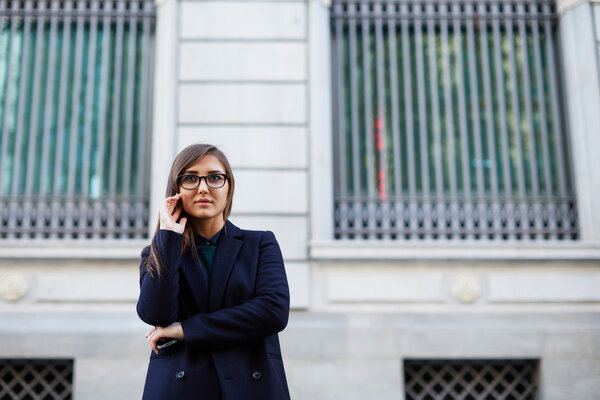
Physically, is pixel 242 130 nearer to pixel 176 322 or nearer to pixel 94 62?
pixel 94 62

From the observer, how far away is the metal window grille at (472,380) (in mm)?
6227

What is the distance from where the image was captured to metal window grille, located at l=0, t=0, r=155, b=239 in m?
6.64

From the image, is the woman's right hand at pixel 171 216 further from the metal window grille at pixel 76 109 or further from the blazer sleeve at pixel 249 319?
the metal window grille at pixel 76 109

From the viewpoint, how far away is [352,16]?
704 centimetres

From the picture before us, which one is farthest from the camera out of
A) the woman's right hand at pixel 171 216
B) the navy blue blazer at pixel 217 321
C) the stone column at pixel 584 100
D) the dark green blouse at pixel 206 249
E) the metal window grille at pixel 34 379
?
the stone column at pixel 584 100

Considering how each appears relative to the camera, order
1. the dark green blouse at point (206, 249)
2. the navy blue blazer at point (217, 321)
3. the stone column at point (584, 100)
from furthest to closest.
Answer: the stone column at point (584, 100) → the dark green blouse at point (206, 249) → the navy blue blazer at point (217, 321)

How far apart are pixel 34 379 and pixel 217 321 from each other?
5.02m

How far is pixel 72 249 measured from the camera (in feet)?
20.4

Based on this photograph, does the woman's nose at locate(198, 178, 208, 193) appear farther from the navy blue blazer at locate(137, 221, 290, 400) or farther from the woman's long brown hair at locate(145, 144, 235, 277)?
the navy blue blazer at locate(137, 221, 290, 400)

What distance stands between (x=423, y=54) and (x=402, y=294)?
3143 mm

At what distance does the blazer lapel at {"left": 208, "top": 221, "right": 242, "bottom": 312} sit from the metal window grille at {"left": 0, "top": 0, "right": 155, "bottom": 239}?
4235 mm

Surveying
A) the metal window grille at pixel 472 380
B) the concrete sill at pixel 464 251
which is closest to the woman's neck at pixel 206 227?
the concrete sill at pixel 464 251

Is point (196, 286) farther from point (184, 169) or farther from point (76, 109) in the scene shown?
point (76, 109)

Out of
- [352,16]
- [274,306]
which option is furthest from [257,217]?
[274,306]
